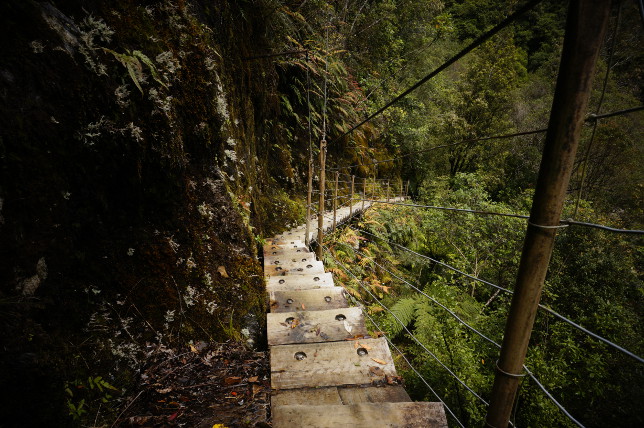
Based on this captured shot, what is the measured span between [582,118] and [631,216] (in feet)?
53.1

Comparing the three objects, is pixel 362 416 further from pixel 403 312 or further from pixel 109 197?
pixel 403 312

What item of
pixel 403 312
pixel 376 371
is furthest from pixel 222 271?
pixel 403 312

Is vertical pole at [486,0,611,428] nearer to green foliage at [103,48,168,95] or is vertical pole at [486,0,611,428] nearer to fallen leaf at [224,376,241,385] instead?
fallen leaf at [224,376,241,385]

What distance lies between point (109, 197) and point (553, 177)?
7.59 ft

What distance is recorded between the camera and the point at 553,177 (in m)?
0.83

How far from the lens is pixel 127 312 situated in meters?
1.85

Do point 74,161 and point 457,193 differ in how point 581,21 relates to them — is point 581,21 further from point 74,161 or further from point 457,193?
point 457,193

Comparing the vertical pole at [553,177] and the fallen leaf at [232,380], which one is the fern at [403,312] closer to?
the fallen leaf at [232,380]

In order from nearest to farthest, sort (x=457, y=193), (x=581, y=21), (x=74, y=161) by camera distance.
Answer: (x=581, y=21) < (x=74, y=161) < (x=457, y=193)

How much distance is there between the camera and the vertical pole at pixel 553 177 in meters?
0.74

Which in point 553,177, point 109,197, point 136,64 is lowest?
point 109,197

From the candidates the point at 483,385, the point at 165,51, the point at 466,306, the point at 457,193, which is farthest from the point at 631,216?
the point at 165,51

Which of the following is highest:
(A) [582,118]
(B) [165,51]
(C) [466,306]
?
(B) [165,51]

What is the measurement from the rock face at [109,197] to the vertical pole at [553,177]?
6.37 feet
